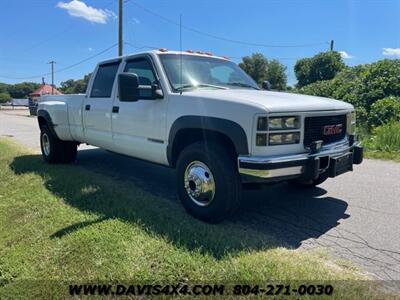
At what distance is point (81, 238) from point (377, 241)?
2.94 metres

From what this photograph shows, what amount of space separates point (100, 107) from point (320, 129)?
137 inches

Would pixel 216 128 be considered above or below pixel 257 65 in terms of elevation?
below

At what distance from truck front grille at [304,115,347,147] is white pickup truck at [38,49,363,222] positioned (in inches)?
0.4

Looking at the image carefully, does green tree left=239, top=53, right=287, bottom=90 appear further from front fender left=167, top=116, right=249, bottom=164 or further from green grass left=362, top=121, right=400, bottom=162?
front fender left=167, top=116, right=249, bottom=164

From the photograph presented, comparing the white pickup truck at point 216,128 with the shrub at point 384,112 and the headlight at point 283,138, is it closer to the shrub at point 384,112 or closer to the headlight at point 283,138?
the headlight at point 283,138

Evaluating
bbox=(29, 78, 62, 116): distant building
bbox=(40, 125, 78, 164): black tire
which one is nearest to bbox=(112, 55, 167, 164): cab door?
bbox=(40, 125, 78, 164): black tire

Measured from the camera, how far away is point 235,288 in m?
2.85

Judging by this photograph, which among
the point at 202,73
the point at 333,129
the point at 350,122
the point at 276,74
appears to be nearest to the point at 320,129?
the point at 333,129

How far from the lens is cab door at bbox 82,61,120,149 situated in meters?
5.93

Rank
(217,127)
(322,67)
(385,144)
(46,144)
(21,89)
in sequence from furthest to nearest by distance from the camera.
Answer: (21,89)
(322,67)
(385,144)
(46,144)
(217,127)

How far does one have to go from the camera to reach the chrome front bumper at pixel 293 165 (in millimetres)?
3666

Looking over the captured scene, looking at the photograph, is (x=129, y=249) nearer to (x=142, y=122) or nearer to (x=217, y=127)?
(x=217, y=127)

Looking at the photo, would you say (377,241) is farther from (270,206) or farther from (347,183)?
(347,183)

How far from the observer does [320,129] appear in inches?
165
